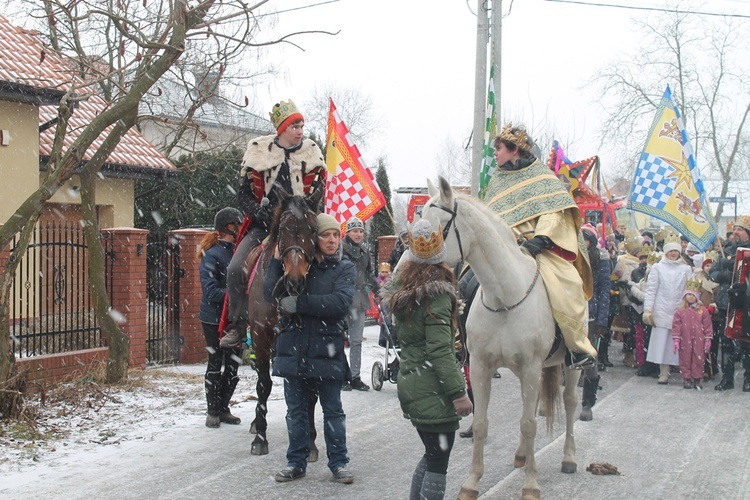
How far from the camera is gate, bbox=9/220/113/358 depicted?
910 centimetres

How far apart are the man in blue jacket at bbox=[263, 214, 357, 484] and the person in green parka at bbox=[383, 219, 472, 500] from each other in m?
1.08

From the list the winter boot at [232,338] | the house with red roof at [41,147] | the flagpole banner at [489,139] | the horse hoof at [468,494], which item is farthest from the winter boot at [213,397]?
the house with red roof at [41,147]

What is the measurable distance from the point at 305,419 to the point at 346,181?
5.31m

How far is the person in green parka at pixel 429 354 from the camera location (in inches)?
174

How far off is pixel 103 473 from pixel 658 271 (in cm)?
819

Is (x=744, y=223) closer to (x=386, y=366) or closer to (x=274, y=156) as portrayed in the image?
(x=386, y=366)

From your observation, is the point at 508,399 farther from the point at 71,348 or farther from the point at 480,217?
the point at 71,348

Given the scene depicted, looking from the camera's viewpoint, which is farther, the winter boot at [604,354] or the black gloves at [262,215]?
the winter boot at [604,354]

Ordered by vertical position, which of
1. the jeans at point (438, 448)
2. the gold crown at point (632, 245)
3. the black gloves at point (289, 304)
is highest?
the gold crown at point (632, 245)

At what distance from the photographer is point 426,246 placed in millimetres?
4594

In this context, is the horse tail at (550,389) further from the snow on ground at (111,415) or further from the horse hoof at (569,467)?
the snow on ground at (111,415)

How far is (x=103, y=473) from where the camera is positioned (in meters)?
5.96

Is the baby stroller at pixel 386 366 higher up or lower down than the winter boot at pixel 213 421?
higher up

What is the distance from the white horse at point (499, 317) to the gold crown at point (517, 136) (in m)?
1.09
